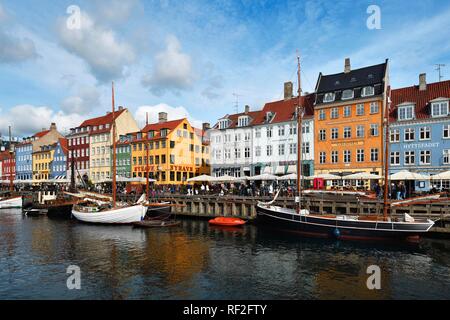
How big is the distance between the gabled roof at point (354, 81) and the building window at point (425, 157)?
352 inches

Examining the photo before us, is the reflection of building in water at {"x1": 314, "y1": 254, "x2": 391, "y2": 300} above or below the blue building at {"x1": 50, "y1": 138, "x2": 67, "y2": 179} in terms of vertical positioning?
below

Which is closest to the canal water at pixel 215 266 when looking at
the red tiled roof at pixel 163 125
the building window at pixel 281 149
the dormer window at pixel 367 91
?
the building window at pixel 281 149

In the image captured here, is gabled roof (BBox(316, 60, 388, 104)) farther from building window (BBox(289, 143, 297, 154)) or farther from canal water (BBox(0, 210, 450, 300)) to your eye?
canal water (BBox(0, 210, 450, 300))

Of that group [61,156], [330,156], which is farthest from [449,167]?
[61,156]

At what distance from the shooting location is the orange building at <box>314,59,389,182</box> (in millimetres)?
44062

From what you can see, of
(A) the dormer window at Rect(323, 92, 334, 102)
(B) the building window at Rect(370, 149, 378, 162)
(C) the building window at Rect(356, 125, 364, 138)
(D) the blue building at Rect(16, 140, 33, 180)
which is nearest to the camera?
(B) the building window at Rect(370, 149, 378, 162)

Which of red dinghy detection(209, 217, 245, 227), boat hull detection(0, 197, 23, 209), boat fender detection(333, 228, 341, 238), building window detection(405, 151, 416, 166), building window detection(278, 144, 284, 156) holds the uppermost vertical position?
building window detection(278, 144, 284, 156)

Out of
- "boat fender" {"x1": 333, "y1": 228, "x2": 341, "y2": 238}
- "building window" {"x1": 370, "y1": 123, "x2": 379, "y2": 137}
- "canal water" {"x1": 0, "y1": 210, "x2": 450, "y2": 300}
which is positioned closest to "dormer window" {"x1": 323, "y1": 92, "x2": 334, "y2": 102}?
"building window" {"x1": 370, "y1": 123, "x2": 379, "y2": 137}

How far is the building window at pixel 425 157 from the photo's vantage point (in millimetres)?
40781

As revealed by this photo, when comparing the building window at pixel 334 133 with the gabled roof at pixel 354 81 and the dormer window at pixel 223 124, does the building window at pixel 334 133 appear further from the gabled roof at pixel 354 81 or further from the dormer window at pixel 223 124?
the dormer window at pixel 223 124

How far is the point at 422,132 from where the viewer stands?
41.3 metres

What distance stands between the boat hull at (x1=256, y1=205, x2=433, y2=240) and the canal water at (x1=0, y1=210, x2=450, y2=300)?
3.59 feet

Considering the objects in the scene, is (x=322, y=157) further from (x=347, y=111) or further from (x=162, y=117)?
(x=162, y=117)

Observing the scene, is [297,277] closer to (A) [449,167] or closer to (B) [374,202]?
(B) [374,202]
